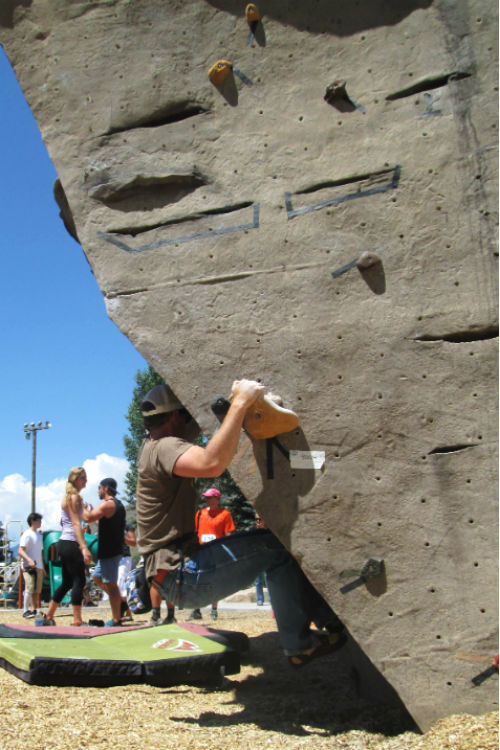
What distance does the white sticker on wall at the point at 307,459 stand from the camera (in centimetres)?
306

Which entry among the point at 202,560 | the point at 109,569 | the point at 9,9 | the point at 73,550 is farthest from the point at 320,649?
the point at 9,9

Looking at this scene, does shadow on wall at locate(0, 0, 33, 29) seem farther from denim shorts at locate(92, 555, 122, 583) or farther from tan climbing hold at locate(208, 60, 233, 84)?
denim shorts at locate(92, 555, 122, 583)

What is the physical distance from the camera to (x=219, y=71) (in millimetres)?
3408

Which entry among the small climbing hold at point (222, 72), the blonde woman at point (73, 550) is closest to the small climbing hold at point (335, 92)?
the small climbing hold at point (222, 72)

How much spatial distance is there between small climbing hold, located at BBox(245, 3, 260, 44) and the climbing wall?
24mm

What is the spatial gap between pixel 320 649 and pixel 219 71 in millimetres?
2987

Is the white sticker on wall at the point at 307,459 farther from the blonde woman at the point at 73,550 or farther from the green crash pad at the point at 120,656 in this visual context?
the blonde woman at the point at 73,550

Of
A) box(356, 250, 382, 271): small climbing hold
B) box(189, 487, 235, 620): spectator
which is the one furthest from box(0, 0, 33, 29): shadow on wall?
box(189, 487, 235, 620): spectator

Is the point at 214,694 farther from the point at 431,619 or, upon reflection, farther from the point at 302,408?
the point at 302,408

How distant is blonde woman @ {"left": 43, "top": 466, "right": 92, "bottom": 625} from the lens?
6.20 metres

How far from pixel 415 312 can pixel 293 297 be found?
59 cm

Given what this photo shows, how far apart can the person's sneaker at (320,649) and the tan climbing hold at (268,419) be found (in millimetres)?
1060

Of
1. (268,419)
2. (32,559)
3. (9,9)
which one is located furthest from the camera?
(32,559)

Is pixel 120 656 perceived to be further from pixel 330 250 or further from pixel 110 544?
pixel 110 544
